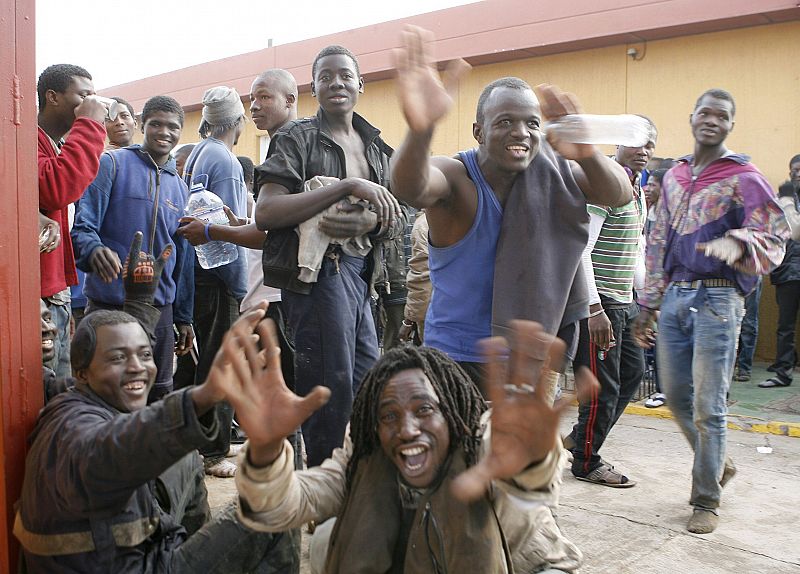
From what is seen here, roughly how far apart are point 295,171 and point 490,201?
3.14 feet

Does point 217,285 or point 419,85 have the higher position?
point 419,85

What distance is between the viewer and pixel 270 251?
351 cm

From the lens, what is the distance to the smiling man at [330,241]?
11.1 ft

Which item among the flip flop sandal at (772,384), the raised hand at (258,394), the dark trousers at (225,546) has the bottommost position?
the flip flop sandal at (772,384)

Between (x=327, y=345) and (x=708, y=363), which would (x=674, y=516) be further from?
(x=327, y=345)

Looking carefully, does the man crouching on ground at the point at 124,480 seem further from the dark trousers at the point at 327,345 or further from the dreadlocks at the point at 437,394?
the dark trousers at the point at 327,345

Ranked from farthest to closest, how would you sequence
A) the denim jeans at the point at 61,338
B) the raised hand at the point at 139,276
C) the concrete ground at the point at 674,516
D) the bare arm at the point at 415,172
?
1. the raised hand at the point at 139,276
2. the concrete ground at the point at 674,516
3. the denim jeans at the point at 61,338
4. the bare arm at the point at 415,172

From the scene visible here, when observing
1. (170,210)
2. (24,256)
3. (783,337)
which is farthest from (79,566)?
(783,337)

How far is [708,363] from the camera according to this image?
4.14m

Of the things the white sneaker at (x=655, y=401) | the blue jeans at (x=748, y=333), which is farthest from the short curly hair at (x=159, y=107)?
the blue jeans at (x=748, y=333)

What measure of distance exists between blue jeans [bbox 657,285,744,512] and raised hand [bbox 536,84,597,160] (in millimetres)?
1788

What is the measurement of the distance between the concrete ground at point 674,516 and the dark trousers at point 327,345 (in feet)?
2.07

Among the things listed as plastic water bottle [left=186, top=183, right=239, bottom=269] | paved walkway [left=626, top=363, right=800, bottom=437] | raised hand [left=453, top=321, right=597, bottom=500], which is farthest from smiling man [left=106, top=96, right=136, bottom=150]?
paved walkway [left=626, top=363, right=800, bottom=437]

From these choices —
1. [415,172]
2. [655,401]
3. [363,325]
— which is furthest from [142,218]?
[655,401]
